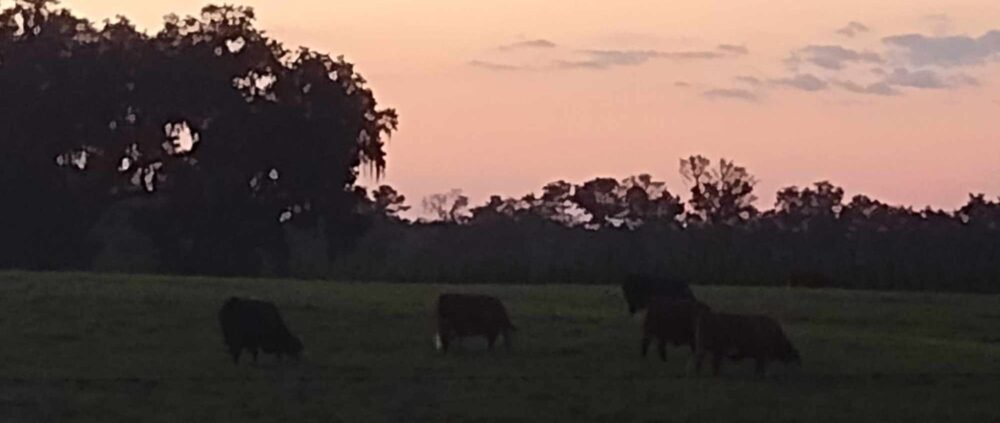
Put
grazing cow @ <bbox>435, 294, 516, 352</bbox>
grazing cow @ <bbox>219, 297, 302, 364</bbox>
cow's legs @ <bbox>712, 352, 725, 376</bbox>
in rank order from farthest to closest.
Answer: grazing cow @ <bbox>435, 294, 516, 352</bbox>
grazing cow @ <bbox>219, 297, 302, 364</bbox>
cow's legs @ <bbox>712, 352, 725, 376</bbox>

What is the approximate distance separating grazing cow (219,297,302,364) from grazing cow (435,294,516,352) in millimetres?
2240

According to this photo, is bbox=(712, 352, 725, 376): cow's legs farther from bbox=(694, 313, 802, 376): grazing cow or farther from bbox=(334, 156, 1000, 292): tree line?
bbox=(334, 156, 1000, 292): tree line

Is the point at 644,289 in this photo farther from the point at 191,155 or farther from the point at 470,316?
the point at 191,155

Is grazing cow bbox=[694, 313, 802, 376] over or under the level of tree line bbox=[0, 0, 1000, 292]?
under

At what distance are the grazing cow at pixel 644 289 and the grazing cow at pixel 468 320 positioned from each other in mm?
7140

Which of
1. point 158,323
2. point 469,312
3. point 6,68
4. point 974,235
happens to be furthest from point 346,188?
point 469,312

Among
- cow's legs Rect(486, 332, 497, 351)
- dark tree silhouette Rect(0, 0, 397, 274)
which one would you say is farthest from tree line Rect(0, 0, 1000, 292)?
cow's legs Rect(486, 332, 497, 351)

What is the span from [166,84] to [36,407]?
42.3 m

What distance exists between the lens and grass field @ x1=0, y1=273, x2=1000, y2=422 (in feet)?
58.1

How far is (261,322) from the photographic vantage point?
72.7 ft

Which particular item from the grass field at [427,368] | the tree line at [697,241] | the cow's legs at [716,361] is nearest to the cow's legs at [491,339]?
the grass field at [427,368]

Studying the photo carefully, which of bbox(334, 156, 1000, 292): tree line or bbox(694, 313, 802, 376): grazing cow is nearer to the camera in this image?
bbox(694, 313, 802, 376): grazing cow

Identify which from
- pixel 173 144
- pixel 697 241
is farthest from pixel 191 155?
pixel 697 241

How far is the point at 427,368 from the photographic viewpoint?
72.1ft
